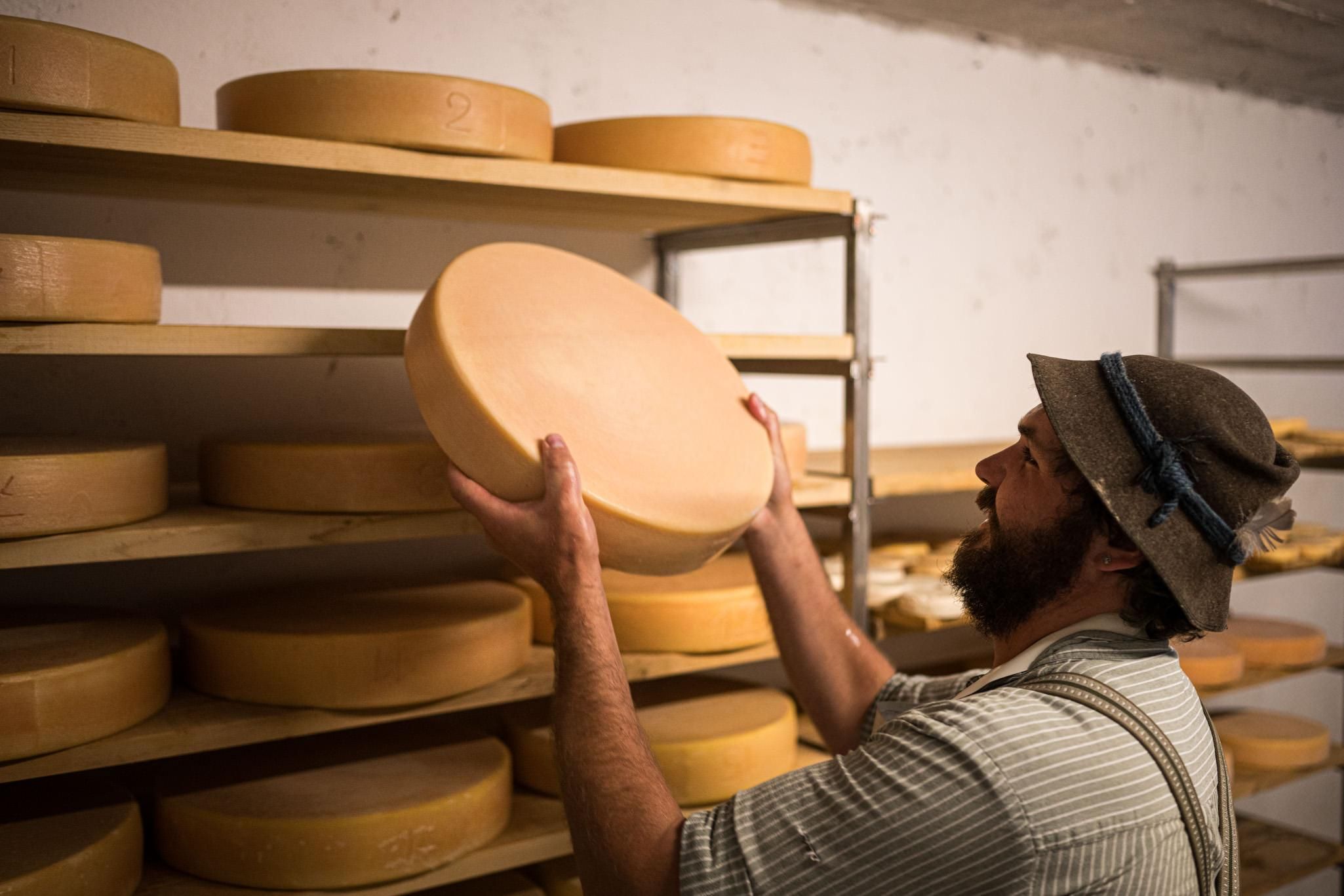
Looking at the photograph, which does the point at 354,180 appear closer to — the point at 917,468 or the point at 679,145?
the point at 679,145

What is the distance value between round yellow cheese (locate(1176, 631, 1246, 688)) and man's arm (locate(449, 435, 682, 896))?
2.11 meters

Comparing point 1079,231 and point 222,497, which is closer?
point 222,497

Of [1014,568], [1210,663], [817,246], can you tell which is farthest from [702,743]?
[1210,663]

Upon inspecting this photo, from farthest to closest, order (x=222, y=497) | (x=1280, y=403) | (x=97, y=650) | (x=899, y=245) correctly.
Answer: (x=1280, y=403), (x=899, y=245), (x=222, y=497), (x=97, y=650)

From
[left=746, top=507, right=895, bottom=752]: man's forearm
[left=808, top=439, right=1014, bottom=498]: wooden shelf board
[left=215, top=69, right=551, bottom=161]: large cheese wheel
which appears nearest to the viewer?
[left=215, top=69, right=551, bottom=161]: large cheese wheel

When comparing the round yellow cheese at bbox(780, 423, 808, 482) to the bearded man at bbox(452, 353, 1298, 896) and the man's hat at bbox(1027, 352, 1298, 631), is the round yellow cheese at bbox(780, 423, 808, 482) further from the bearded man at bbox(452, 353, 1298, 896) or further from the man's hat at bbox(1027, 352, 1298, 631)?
the man's hat at bbox(1027, 352, 1298, 631)

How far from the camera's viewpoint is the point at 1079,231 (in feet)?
11.7

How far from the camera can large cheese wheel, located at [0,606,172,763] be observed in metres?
1.47

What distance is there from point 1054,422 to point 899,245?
6.54 ft

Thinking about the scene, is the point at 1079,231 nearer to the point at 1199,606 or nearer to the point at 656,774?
the point at 1199,606

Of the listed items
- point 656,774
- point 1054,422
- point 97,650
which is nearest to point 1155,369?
point 1054,422

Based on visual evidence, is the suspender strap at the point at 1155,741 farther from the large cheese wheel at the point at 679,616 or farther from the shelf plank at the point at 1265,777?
the shelf plank at the point at 1265,777

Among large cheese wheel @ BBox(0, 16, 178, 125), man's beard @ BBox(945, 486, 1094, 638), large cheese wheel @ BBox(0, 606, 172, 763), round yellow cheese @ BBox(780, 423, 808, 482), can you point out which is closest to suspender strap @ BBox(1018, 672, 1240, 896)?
man's beard @ BBox(945, 486, 1094, 638)

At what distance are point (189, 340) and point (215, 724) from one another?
57 cm
